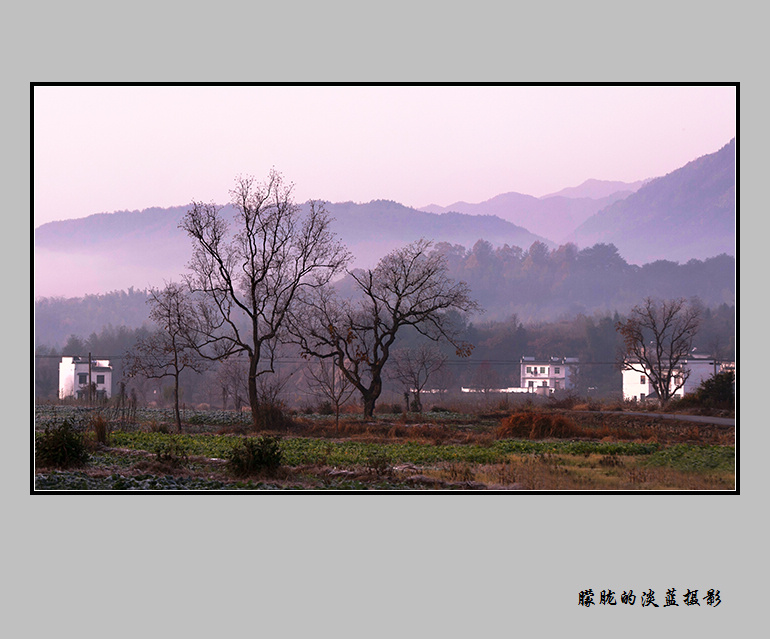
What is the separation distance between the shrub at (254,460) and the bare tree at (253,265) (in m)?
3.41

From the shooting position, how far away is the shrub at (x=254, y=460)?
12.1 m

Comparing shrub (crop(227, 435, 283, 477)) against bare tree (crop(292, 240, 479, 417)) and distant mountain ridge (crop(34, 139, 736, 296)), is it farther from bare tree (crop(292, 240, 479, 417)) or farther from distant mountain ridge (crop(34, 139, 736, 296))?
distant mountain ridge (crop(34, 139, 736, 296))

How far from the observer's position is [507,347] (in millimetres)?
16328

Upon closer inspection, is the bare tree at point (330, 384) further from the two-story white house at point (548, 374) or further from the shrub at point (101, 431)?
the shrub at point (101, 431)

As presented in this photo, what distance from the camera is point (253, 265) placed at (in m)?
15.0

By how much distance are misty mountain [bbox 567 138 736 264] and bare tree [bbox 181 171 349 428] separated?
5298 millimetres

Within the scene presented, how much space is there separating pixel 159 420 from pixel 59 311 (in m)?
2.97

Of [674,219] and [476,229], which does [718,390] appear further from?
[476,229]

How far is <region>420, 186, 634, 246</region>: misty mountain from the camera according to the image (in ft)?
47.0

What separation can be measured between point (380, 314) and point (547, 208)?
4.26 m

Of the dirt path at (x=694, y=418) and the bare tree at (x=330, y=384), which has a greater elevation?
the bare tree at (x=330, y=384)

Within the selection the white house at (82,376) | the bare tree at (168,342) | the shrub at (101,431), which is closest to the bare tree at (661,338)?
the bare tree at (168,342)

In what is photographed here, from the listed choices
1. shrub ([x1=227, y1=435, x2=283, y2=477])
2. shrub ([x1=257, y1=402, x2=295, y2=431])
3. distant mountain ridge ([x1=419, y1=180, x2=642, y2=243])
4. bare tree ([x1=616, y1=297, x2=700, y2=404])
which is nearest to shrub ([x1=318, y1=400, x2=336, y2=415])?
shrub ([x1=257, y1=402, x2=295, y2=431])
